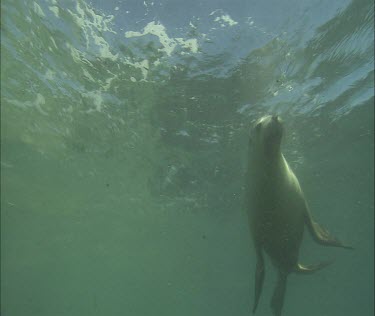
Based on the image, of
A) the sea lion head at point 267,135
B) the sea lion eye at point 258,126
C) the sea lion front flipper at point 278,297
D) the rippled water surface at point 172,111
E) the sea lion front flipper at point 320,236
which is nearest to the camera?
the sea lion head at point 267,135

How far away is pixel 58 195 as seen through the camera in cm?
2511

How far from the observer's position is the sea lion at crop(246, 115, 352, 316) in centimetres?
413

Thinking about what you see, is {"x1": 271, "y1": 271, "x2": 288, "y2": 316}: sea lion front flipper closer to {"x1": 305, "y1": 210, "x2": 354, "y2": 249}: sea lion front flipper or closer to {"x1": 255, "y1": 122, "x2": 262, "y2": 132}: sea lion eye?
{"x1": 305, "y1": 210, "x2": 354, "y2": 249}: sea lion front flipper

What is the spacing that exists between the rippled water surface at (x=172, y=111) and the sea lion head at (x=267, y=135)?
553 cm

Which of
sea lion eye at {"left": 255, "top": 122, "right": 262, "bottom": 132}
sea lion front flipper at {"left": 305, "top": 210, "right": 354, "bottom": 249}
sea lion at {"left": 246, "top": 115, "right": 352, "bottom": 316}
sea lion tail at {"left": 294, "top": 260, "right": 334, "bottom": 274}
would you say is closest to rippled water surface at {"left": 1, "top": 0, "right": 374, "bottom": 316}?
sea lion tail at {"left": 294, "top": 260, "right": 334, "bottom": 274}

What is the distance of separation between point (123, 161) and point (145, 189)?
3924 millimetres

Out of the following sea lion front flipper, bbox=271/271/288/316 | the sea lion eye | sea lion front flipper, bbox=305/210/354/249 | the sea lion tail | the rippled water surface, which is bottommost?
sea lion front flipper, bbox=271/271/288/316

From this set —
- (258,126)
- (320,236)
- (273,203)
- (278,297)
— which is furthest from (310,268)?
(258,126)

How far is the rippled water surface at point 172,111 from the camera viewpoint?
9359 millimetres

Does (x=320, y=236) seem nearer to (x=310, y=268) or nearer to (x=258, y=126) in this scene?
(x=310, y=268)

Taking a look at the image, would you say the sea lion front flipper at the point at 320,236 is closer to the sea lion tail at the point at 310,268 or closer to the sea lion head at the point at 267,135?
the sea lion tail at the point at 310,268

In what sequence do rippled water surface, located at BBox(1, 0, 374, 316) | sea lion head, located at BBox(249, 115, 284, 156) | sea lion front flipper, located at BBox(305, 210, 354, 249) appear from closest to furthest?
sea lion head, located at BBox(249, 115, 284, 156) < sea lion front flipper, located at BBox(305, 210, 354, 249) < rippled water surface, located at BBox(1, 0, 374, 316)

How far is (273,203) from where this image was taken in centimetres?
454

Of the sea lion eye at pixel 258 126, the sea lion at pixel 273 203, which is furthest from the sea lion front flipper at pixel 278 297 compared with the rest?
the sea lion eye at pixel 258 126
